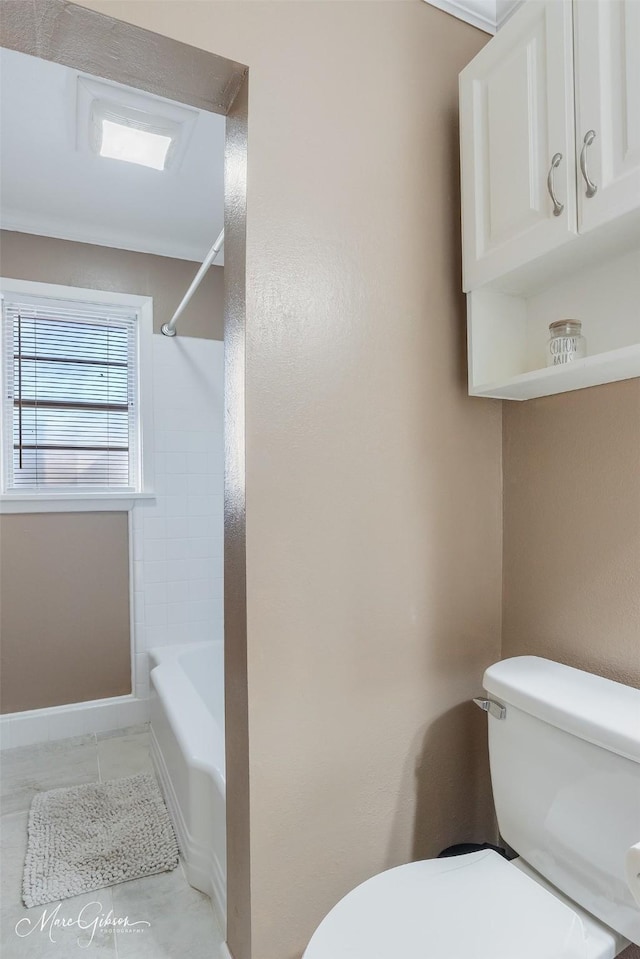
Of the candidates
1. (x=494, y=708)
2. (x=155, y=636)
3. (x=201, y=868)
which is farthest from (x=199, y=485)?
(x=494, y=708)

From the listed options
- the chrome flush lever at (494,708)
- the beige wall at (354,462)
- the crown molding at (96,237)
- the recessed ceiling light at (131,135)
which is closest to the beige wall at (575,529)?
the beige wall at (354,462)

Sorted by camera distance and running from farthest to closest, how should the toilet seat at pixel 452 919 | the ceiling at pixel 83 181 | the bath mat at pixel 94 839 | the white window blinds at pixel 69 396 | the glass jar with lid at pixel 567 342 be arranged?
the white window blinds at pixel 69 396
the ceiling at pixel 83 181
the bath mat at pixel 94 839
the glass jar with lid at pixel 567 342
the toilet seat at pixel 452 919

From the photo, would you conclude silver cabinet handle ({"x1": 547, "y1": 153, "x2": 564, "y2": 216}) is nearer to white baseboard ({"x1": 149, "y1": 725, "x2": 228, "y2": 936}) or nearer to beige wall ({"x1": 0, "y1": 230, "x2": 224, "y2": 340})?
white baseboard ({"x1": 149, "y1": 725, "x2": 228, "y2": 936})

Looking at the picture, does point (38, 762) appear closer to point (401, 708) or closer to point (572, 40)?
point (401, 708)

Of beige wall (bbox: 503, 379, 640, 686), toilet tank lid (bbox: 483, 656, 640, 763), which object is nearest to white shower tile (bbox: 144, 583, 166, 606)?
beige wall (bbox: 503, 379, 640, 686)

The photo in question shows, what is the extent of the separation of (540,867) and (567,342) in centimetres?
107

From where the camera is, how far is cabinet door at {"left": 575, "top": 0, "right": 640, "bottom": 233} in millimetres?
866

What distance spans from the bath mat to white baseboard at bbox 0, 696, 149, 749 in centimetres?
48

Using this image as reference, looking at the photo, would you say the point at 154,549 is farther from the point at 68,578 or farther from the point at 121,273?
the point at 121,273

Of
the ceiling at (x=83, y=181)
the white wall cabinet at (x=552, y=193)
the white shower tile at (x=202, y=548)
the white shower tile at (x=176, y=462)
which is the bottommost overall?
the white shower tile at (x=202, y=548)

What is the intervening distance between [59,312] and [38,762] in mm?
2079

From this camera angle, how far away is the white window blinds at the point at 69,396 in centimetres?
251

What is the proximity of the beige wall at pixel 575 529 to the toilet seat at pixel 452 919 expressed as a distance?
0.46 metres

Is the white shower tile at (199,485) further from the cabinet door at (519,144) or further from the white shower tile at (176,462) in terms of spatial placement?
the cabinet door at (519,144)
